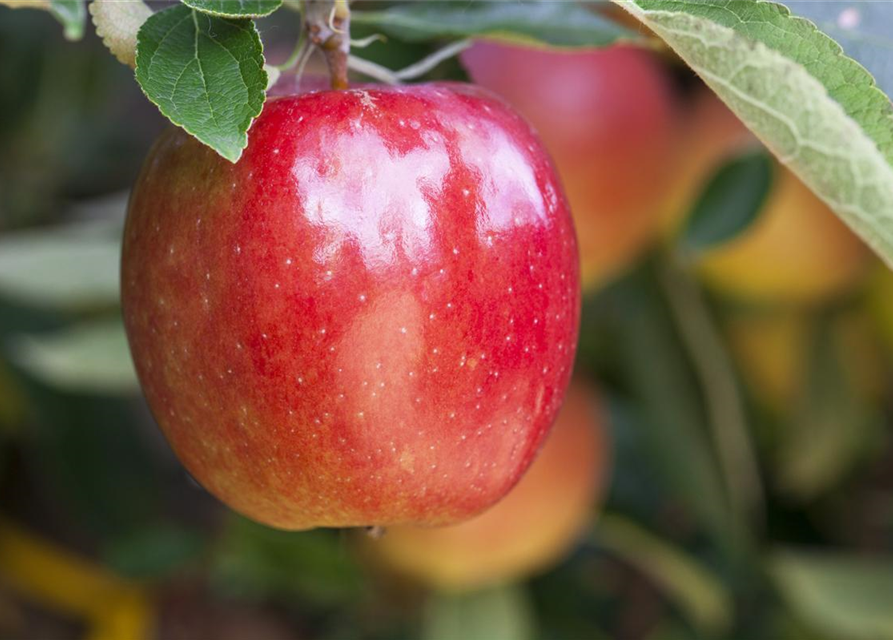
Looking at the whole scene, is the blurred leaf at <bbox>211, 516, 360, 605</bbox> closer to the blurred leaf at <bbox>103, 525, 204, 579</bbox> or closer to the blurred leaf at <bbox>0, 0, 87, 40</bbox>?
the blurred leaf at <bbox>103, 525, 204, 579</bbox>

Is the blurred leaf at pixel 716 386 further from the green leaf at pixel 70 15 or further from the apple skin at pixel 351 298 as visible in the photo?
the green leaf at pixel 70 15

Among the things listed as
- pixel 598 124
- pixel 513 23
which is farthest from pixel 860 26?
pixel 598 124

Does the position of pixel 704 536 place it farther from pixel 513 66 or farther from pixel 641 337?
pixel 513 66

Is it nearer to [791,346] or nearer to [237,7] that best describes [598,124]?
[791,346]

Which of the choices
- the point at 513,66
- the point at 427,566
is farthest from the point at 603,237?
the point at 427,566

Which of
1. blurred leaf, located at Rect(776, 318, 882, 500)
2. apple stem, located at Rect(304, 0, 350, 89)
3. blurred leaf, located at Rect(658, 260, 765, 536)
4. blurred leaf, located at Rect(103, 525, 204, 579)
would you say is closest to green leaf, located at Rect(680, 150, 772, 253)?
blurred leaf, located at Rect(658, 260, 765, 536)
